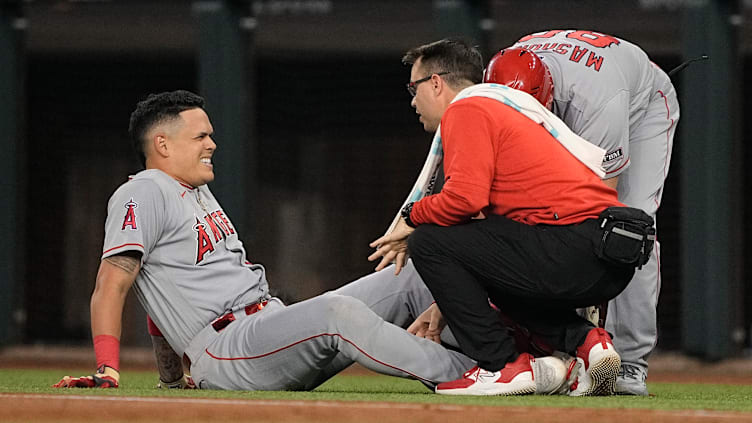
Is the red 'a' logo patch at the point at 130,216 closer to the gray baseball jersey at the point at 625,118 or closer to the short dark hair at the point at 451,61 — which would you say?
the short dark hair at the point at 451,61

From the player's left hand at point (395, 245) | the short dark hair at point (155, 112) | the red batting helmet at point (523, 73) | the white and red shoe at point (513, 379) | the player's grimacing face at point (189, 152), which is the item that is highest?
the red batting helmet at point (523, 73)

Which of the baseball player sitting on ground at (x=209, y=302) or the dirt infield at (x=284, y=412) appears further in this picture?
the baseball player sitting on ground at (x=209, y=302)

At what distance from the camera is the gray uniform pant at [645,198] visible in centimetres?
363

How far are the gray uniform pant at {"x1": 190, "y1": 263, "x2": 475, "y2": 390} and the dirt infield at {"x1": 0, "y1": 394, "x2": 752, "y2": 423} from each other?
1.98 ft

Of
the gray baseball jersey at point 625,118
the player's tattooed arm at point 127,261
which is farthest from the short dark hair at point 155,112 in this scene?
the gray baseball jersey at point 625,118

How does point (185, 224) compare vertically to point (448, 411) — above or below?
above

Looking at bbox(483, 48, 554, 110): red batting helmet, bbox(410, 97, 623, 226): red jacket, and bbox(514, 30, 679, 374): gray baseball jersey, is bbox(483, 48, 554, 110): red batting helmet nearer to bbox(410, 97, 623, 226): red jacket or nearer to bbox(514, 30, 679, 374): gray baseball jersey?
bbox(514, 30, 679, 374): gray baseball jersey

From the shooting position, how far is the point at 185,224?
339 cm

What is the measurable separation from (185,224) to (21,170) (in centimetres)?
488

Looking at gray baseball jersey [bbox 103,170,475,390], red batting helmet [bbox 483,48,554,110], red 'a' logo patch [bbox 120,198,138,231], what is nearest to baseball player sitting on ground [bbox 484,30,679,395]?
red batting helmet [bbox 483,48,554,110]

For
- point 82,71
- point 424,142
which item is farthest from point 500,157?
point 82,71

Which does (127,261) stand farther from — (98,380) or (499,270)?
(499,270)

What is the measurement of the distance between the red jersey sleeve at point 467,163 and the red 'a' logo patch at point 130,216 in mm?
955

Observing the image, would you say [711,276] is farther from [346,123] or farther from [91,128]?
[91,128]
